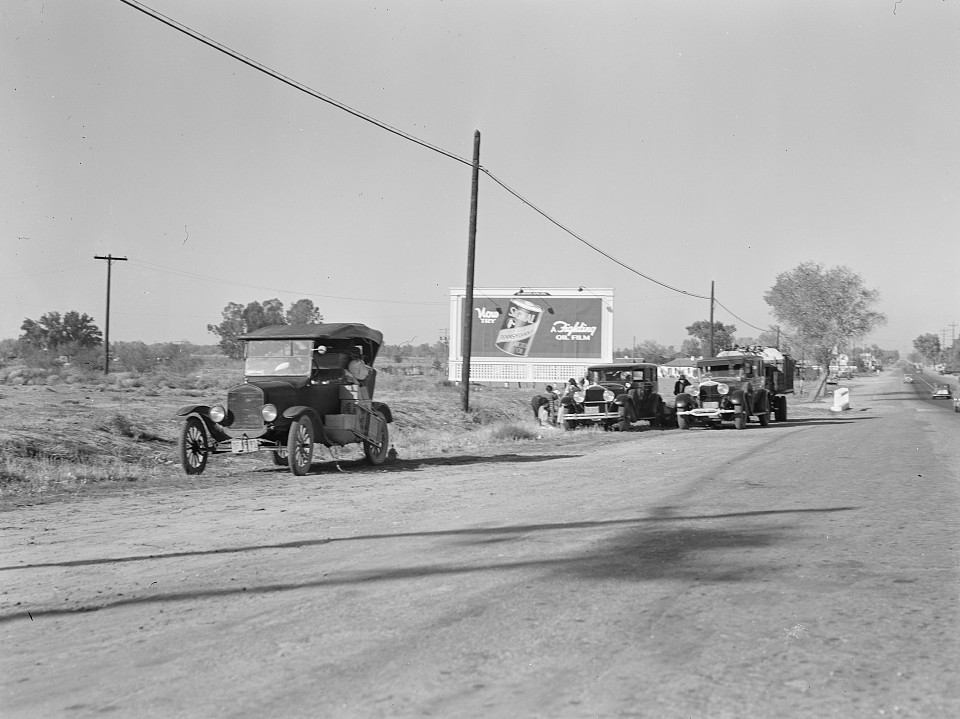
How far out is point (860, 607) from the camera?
5.59m

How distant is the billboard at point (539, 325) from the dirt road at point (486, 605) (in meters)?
42.1

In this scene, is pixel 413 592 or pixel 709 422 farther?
pixel 709 422

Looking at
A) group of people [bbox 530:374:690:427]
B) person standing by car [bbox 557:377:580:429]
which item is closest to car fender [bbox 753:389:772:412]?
group of people [bbox 530:374:690:427]

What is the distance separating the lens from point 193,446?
1364 cm

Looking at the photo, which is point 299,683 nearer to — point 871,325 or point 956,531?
point 956,531

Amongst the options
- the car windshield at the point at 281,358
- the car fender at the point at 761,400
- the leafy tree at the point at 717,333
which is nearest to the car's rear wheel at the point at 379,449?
the car windshield at the point at 281,358

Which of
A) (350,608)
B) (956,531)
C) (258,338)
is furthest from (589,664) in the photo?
(258,338)

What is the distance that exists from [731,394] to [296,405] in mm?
17458

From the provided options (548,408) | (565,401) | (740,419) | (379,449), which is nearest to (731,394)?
(740,419)

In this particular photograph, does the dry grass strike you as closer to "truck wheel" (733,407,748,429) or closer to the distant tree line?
"truck wheel" (733,407,748,429)

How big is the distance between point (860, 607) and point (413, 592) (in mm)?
2839

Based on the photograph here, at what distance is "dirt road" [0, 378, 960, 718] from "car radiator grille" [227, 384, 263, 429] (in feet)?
8.90

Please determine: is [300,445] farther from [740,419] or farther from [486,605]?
[740,419]

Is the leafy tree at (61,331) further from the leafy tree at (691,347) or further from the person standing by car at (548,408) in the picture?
the leafy tree at (691,347)
